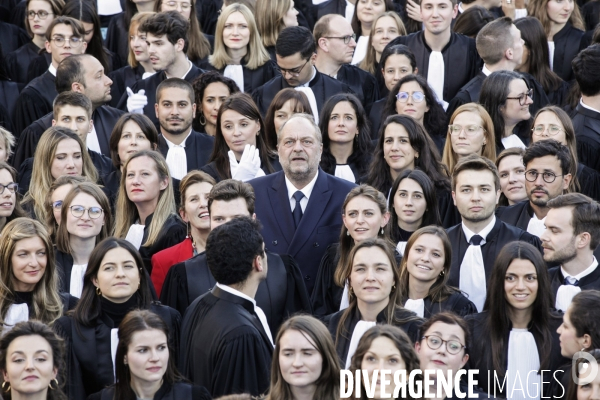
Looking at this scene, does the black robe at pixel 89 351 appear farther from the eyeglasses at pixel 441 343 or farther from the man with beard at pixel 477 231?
the man with beard at pixel 477 231

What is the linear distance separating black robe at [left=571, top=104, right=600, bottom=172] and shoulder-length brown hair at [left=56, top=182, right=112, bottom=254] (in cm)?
461

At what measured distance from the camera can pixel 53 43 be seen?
13.3 metres

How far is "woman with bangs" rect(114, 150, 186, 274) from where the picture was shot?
1025cm

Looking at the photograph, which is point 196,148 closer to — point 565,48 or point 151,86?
point 151,86

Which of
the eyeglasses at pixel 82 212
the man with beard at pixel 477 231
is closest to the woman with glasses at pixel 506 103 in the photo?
the man with beard at pixel 477 231

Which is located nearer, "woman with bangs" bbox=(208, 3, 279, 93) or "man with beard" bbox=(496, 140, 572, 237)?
"man with beard" bbox=(496, 140, 572, 237)

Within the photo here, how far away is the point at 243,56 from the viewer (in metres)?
13.6

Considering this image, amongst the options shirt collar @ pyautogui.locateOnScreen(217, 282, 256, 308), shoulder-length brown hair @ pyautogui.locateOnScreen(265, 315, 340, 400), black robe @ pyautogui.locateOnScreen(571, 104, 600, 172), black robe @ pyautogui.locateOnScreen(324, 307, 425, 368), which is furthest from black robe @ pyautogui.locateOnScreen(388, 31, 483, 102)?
shoulder-length brown hair @ pyautogui.locateOnScreen(265, 315, 340, 400)

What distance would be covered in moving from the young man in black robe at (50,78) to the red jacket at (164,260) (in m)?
3.79

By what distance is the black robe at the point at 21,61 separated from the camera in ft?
46.6

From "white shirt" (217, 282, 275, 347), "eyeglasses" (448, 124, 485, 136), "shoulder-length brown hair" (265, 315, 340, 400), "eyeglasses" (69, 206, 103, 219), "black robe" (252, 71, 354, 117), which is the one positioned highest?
"black robe" (252, 71, 354, 117)

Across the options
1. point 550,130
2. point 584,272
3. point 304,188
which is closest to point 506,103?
point 550,130

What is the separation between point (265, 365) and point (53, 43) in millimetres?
6387

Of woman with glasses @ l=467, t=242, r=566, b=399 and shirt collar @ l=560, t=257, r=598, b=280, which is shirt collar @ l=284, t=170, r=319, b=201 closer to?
woman with glasses @ l=467, t=242, r=566, b=399
